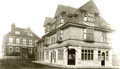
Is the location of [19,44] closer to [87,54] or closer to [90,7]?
[87,54]

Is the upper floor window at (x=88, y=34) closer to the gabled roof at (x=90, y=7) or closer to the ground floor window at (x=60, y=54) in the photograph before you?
the gabled roof at (x=90, y=7)

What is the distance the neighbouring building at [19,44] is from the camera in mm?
48156

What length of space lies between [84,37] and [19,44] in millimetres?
33395

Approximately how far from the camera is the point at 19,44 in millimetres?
50781

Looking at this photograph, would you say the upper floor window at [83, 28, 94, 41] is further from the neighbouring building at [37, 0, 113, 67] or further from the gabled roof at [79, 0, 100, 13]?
the gabled roof at [79, 0, 100, 13]

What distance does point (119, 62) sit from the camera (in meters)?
26.5

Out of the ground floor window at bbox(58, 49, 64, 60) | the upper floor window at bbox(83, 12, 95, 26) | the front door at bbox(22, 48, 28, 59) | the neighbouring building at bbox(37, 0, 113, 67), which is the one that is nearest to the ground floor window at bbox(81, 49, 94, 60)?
the neighbouring building at bbox(37, 0, 113, 67)

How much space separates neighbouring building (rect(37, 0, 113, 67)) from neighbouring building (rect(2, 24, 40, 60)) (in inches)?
1018

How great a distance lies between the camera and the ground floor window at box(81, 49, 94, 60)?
23.1 meters

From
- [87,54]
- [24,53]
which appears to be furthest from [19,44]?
[87,54]

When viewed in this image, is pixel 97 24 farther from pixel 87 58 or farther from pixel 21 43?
pixel 21 43

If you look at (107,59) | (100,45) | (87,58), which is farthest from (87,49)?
(107,59)

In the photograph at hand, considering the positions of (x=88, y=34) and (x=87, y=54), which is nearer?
(x=87, y=54)

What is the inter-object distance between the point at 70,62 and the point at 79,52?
11.6 ft
